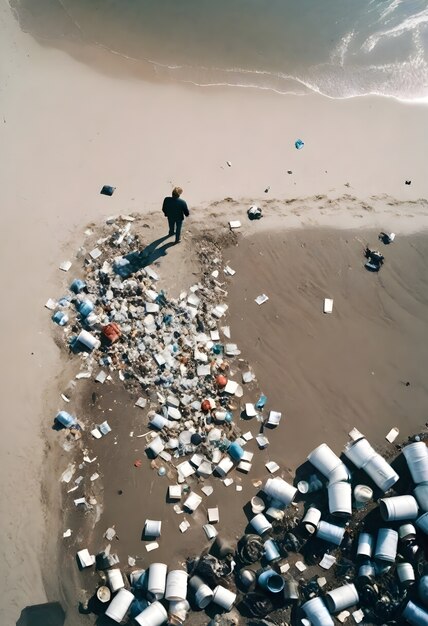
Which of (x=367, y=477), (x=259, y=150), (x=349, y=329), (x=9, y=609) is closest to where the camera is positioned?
(x=9, y=609)

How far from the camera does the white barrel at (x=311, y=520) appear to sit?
7566 mm

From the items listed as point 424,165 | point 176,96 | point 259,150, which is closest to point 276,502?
point 259,150

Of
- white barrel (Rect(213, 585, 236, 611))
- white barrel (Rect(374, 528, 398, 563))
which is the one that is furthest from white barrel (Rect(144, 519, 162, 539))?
white barrel (Rect(374, 528, 398, 563))

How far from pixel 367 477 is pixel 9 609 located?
19.0 feet

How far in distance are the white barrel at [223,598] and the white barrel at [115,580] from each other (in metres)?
1.37

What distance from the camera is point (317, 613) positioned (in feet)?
23.4

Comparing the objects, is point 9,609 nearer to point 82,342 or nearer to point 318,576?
point 82,342

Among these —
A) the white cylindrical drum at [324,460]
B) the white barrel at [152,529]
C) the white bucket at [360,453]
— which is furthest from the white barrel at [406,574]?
the white barrel at [152,529]

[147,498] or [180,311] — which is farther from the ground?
[180,311]

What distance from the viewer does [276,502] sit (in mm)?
7746

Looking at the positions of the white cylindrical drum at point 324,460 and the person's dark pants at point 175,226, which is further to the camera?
the person's dark pants at point 175,226

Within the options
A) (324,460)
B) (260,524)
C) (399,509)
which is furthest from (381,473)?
(260,524)

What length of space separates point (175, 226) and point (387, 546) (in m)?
6.31

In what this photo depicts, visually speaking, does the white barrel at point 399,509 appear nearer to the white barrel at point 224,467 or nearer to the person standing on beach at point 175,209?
the white barrel at point 224,467
